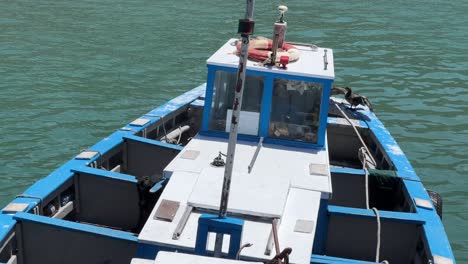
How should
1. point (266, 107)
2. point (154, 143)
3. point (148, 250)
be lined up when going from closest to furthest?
point (148, 250)
point (266, 107)
point (154, 143)

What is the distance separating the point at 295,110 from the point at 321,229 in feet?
5.75

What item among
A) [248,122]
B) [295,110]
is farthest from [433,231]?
[248,122]

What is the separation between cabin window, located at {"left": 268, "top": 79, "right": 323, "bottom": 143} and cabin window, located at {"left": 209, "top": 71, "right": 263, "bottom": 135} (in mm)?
227

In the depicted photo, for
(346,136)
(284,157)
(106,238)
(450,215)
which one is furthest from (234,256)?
(450,215)

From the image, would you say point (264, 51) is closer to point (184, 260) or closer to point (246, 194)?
point (246, 194)

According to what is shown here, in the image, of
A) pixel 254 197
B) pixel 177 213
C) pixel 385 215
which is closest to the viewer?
pixel 254 197

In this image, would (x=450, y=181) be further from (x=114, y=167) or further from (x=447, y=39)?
(x=447, y=39)

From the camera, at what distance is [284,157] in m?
8.25

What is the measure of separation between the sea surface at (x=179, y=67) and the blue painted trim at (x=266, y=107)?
4.62 m

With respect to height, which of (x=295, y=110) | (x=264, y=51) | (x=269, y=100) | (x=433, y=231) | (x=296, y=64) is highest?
(x=264, y=51)

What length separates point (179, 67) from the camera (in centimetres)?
2136

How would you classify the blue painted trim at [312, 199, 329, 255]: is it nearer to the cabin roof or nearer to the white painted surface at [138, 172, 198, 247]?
the white painted surface at [138, 172, 198, 247]

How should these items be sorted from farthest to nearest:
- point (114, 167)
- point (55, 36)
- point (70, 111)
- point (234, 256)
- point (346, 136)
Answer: point (55, 36) < point (70, 111) < point (346, 136) < point (114, 167) < point (234, 256)

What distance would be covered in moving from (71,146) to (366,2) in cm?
2411
